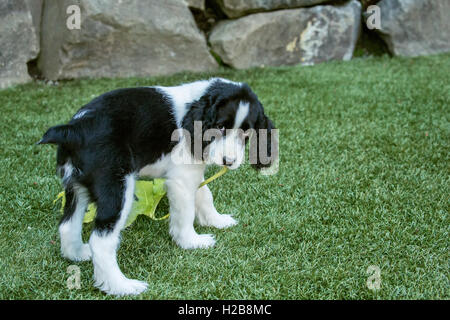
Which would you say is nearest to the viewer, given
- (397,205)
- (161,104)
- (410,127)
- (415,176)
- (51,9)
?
(161,104)

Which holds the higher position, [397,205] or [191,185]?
[191,185]

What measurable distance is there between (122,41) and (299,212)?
4.15 meters

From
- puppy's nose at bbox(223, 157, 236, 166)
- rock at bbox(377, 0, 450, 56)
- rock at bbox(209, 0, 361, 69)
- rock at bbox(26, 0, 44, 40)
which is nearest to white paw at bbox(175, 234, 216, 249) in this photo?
puppy's nose at bbox(223, 157, 236, 166)

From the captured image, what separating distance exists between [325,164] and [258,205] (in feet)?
3.12

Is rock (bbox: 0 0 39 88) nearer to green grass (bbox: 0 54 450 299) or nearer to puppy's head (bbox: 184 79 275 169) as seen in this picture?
green grass (bbox: 0 54 450 299)

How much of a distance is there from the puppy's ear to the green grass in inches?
17.8

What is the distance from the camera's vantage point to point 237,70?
7.16 metres

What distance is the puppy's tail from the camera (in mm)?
2469

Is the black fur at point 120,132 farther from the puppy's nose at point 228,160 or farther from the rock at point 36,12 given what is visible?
the rock at point 36,12

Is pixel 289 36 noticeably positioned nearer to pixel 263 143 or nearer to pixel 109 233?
pixel 263 143

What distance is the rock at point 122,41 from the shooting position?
6285 mm

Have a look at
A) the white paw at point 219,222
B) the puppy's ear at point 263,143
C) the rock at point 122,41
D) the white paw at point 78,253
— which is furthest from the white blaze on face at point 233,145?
the rock at point 122,41
